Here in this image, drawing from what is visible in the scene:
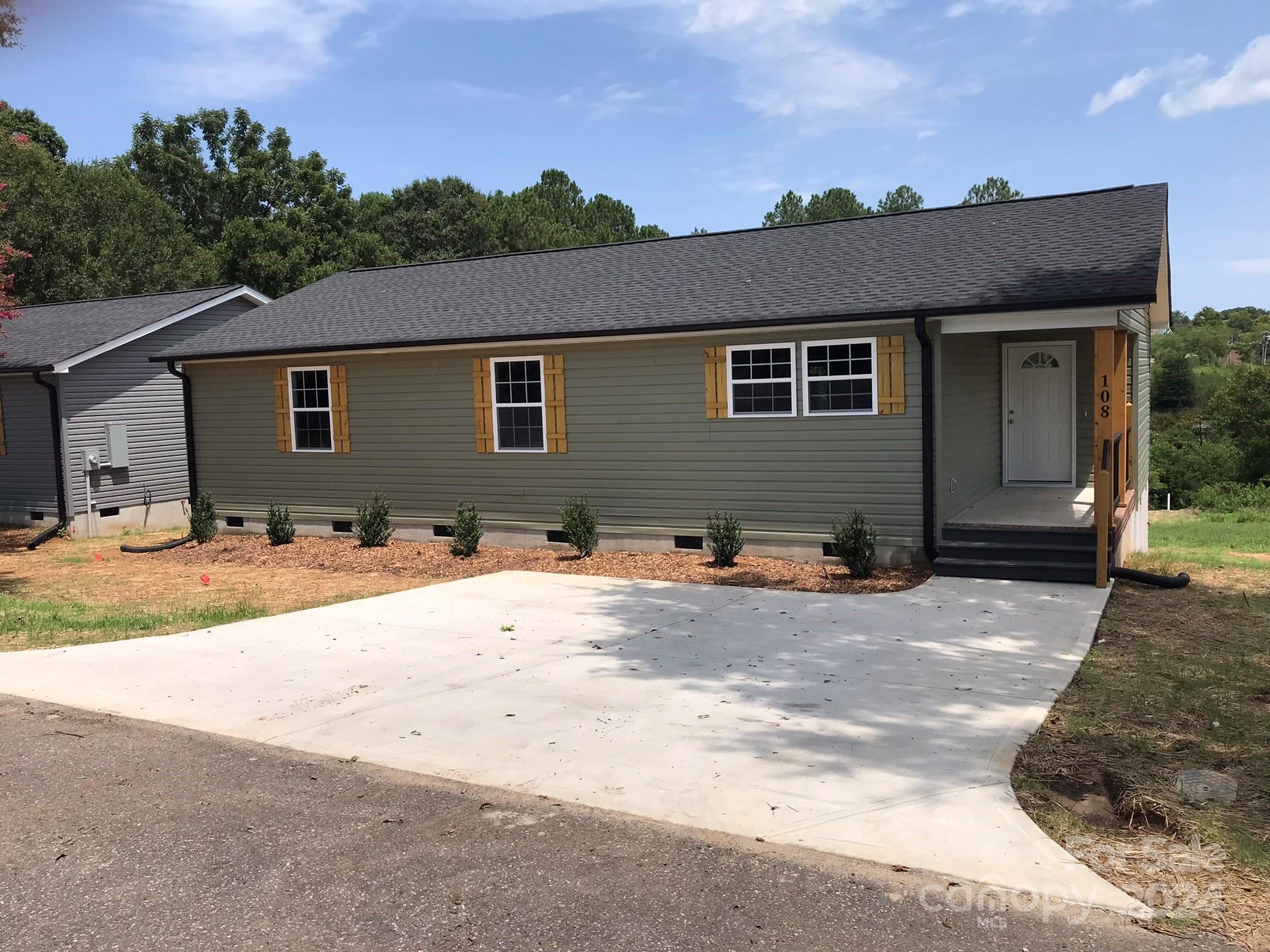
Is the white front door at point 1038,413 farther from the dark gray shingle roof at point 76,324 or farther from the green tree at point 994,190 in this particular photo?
the green tree at point 994,190

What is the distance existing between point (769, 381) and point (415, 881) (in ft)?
28.5

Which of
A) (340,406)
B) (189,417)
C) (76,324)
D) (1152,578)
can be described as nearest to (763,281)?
(1152,578)

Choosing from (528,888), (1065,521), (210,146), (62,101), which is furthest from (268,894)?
(210,146)

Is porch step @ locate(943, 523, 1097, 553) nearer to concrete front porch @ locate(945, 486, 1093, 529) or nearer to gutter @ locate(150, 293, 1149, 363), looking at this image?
concrete front porch @ locate(945, 486, 1093, 529)

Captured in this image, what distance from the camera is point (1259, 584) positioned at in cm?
1068

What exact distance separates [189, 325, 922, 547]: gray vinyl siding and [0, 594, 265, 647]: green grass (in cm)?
419

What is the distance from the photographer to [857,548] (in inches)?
420

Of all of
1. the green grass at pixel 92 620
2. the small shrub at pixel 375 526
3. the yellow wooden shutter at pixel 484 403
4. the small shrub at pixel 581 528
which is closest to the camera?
the green grass at pixel 92 620

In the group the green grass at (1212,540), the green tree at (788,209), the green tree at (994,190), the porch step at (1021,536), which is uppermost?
the green tree at (994,190)

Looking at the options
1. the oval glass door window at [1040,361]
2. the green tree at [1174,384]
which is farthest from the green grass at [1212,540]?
the green tree at [1174,384]

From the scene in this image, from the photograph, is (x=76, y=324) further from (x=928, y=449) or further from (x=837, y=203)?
(x=837, y=203)

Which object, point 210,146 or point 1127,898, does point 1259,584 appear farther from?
point 210,146

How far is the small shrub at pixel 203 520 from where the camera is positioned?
15.4 metres

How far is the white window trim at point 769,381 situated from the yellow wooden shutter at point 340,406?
6068mm
